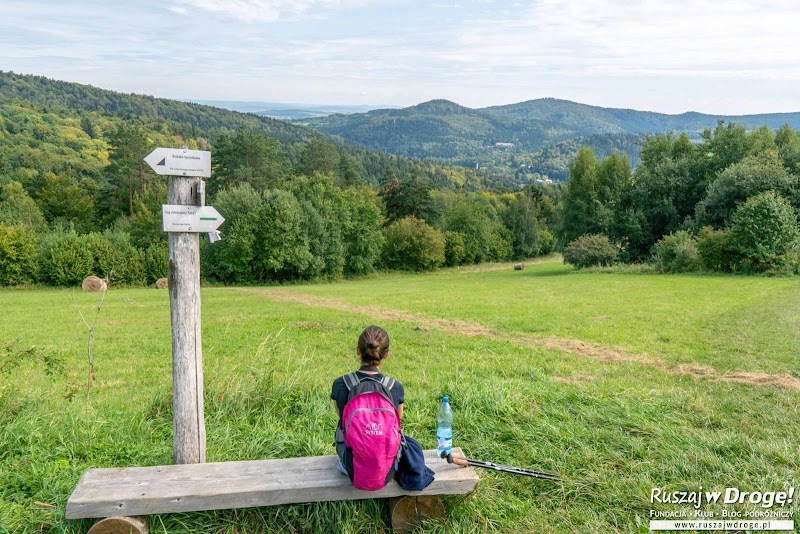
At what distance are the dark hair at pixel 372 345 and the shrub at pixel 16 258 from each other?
42.6 meters

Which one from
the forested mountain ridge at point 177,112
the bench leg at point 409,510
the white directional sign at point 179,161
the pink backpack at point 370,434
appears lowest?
the bench leg at point 409,510

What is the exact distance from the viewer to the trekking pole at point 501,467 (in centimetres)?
445

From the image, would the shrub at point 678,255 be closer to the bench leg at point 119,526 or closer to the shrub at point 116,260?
the bench leg at point 119,526

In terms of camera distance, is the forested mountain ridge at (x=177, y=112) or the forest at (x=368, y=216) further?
the forested mountain ridge at (x=177, y=112)

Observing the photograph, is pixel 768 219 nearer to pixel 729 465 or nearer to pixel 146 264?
pixel 729 465

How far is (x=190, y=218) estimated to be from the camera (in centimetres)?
436

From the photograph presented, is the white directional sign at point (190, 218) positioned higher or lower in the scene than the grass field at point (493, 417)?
higher

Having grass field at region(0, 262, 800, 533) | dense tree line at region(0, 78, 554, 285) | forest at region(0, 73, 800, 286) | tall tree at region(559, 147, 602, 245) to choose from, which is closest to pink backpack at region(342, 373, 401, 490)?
grass field at region(0, 262, 800, 533)

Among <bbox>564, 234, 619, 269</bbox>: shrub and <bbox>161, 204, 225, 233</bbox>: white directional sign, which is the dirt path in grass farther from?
<bbox>564, 234, 619, 269</bbox>: shrub

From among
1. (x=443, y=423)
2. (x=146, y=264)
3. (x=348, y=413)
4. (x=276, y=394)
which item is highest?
(x=348, y=413)

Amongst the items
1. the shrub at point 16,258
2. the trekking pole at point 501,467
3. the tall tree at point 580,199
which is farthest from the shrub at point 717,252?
the shrub at point 16,258

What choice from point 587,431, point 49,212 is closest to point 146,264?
point 49,212

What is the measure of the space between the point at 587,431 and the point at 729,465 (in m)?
1.35

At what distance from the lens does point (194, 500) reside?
3.91 metres
